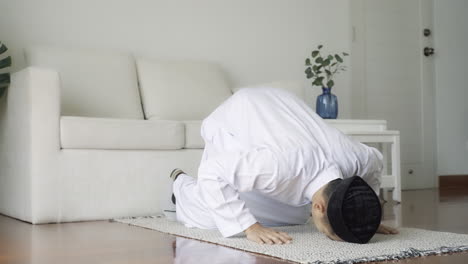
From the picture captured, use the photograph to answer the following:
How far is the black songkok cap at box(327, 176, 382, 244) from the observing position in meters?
1.76

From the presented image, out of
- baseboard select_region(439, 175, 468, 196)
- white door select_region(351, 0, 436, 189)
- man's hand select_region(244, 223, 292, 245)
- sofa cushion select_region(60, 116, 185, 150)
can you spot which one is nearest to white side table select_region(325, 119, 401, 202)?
white door select_region(351, 0, 436, 189)

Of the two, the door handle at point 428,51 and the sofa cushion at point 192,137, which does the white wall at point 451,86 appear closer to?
the door handle at point 428,51

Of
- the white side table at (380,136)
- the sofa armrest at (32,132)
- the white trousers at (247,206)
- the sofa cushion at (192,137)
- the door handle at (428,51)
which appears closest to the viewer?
the white trousers at (247,206)

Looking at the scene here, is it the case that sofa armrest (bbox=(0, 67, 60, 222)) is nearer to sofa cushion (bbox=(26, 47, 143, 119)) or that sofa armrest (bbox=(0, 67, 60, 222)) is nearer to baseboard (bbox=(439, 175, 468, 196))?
sofa cushion (bbox=(26, 47, 143, 119))

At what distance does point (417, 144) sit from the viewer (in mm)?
5656

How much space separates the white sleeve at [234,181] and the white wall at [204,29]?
216cm

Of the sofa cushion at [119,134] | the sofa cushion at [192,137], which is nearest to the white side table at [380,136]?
the sofa cushion at [192,137]

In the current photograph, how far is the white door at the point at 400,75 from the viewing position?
536cm

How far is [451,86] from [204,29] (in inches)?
107

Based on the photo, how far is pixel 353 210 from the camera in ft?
5.79

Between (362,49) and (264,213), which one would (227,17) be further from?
(264,213)

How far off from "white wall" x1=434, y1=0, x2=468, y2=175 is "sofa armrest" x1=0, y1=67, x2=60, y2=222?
4052 mm

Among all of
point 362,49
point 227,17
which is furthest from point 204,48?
point 362,49

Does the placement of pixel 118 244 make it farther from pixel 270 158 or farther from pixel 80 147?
pixel 80 147
